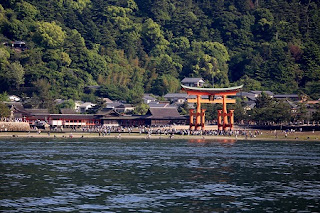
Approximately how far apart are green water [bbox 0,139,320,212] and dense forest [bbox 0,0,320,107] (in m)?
53.3

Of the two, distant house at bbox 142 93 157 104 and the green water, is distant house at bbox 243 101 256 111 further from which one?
the green water

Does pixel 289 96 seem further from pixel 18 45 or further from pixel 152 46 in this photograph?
pixel 18 45

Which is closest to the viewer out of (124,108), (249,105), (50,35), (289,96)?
(249,105)

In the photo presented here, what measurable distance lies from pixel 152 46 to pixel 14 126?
69437mm

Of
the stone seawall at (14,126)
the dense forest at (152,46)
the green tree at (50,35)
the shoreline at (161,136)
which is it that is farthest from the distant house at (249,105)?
the green tree at (50,35)

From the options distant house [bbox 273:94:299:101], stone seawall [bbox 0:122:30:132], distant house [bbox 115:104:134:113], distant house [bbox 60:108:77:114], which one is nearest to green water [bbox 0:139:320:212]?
stone seawall [bbox 0:122:30:132]

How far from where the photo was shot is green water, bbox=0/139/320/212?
111 feet

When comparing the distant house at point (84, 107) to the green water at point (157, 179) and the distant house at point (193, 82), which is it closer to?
the distant house at point (193, 82)

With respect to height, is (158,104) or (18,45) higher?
(18,45)

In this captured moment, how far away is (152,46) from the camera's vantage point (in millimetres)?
155375

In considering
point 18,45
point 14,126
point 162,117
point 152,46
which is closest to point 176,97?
point 162,117

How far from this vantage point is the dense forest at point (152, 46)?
12506 centimetres

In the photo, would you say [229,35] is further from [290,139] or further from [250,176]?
[250,176]

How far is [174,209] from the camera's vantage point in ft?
107
